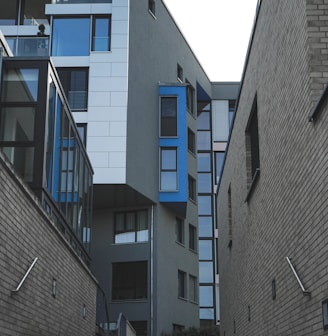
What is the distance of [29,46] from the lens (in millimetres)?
25453

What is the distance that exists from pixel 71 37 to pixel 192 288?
52.4 ft

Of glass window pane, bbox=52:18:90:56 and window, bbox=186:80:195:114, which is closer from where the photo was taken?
glass window pane, bbox=52:18:90:56

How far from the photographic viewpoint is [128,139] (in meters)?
29.9

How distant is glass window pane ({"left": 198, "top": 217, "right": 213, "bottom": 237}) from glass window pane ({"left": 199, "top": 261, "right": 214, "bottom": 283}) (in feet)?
6.14

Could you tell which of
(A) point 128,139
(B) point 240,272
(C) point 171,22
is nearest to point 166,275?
(A) point 128,139

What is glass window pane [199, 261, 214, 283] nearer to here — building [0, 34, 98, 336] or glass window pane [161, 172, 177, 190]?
glass window pane [161, 172, 177, 190]

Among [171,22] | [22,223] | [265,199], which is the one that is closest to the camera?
[22,223]

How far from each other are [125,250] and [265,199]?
917 inches

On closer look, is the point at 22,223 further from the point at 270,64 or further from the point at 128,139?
the point at 128,139

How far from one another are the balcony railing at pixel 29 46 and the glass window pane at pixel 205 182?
21.5 metres

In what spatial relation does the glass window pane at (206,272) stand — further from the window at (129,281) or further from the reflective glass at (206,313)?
the window at (129,281)

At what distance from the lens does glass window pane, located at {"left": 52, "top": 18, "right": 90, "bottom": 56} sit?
31.2 metres

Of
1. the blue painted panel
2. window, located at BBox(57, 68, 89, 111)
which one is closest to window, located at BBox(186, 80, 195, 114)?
the blue painted panel

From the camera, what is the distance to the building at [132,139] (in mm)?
30016
